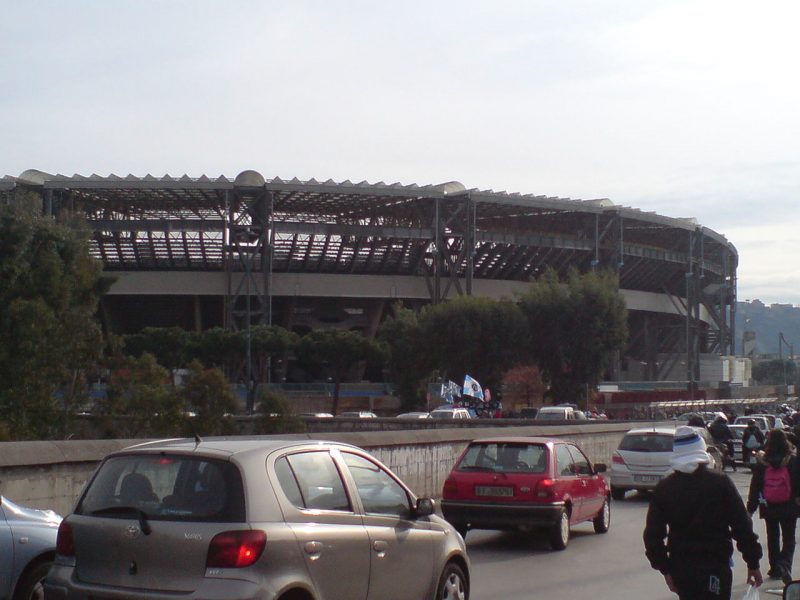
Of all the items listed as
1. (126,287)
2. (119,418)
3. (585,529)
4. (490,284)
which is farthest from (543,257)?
(585,529)

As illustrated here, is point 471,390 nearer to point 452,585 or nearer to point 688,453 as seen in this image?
point 452,585

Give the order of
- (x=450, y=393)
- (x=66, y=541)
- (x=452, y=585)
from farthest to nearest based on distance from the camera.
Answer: (x=450, y=393) → (x=452, y=585) → (x=66, y=541)

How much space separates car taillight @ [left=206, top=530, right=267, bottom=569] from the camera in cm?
585

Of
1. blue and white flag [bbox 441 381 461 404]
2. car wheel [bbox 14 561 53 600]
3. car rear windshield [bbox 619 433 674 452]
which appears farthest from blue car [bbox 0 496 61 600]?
blue and white flag [bbox 441 381 461 404]

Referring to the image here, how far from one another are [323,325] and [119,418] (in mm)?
62290

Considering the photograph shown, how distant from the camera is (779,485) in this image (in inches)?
427

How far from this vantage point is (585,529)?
1636cm

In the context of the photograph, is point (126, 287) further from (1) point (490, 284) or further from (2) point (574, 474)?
(2) point (574, 474)

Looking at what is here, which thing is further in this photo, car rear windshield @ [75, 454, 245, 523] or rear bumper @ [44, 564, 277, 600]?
car rear windshield @ [75, 454, 245, 523]

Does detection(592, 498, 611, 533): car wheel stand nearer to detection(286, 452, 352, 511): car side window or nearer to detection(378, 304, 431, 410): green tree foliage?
detection(286, 452, 352, 511): car side window

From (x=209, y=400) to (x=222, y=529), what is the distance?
80.3 ft

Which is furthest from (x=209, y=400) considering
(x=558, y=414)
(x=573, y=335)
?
(x=573, y=335)

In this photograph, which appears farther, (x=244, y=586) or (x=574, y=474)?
(x=574, y=474)

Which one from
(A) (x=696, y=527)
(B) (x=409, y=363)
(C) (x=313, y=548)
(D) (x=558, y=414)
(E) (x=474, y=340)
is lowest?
(D) (x=558, y=414)
